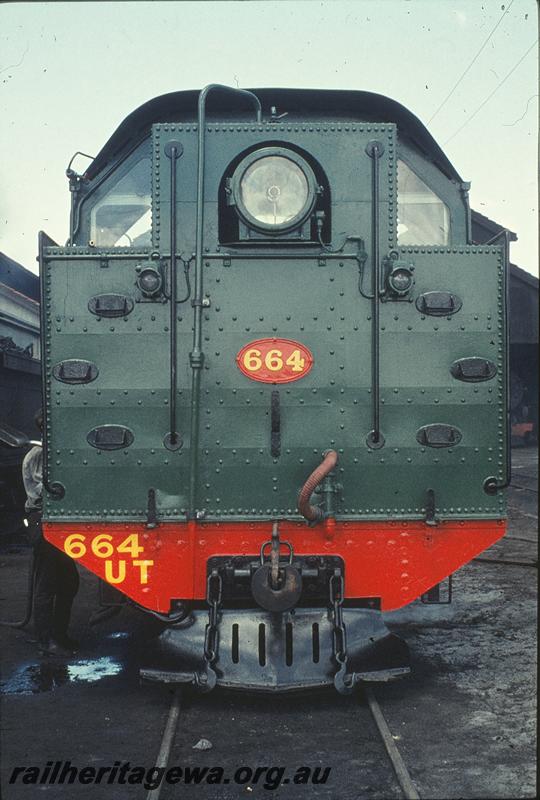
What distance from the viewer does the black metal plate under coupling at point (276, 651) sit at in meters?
5.13

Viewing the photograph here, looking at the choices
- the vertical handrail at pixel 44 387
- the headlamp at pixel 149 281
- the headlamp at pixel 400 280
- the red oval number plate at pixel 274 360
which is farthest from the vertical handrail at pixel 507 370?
the vertical handrail at pixel 44 387

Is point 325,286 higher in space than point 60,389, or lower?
higher

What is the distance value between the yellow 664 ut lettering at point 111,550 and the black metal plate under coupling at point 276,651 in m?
0.43

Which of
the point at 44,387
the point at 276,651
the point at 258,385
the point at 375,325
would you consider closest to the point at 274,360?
the point at 258,385

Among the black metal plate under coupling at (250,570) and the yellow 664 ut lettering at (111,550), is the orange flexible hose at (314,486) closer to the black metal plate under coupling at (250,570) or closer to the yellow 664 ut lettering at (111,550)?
the black metal plate under coupling at (250,570)

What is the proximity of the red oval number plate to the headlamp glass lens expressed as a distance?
28.0 inches

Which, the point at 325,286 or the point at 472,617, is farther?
the point at 472,617

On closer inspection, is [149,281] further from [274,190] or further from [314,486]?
[314,486]

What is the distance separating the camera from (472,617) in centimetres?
806

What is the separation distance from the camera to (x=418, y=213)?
18.9 feet

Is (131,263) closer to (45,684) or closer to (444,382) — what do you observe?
(444,382)

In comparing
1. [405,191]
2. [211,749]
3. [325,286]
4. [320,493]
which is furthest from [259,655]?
[405,191]

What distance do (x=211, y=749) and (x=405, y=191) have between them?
3497mm

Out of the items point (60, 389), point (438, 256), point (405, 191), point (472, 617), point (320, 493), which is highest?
point (405, 191)
